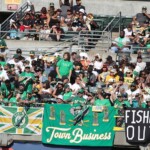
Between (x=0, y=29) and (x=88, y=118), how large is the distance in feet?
26.3

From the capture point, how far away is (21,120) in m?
27.0

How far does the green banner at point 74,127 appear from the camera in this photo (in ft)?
87.8

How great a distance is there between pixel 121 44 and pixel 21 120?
624 cm

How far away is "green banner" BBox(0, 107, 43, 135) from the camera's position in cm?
2691

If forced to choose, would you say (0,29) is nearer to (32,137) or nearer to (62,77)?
(62,77)

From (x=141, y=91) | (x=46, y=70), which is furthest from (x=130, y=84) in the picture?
(x=46, y=70)

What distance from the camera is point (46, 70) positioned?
97.7 ft

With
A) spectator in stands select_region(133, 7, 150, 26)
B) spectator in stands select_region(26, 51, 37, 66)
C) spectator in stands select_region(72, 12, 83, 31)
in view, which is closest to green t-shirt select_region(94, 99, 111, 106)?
spectator in stands select_region(26, 51, 37, 66)

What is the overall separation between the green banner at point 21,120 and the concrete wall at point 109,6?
9.88m

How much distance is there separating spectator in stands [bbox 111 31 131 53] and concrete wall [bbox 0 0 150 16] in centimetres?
385

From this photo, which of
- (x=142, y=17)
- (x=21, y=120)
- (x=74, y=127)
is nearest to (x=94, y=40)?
(x=142, y=17)

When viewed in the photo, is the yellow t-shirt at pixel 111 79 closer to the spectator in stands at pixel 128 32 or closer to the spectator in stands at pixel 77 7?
the spectator in stands at pixel 128 32

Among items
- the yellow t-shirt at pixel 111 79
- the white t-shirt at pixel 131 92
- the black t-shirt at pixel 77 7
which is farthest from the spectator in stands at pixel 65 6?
the white t-shirt at pixel 131 92

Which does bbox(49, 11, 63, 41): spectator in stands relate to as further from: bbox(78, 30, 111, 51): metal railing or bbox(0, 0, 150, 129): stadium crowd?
bbox(78, 30, 111, 51): metal railing
